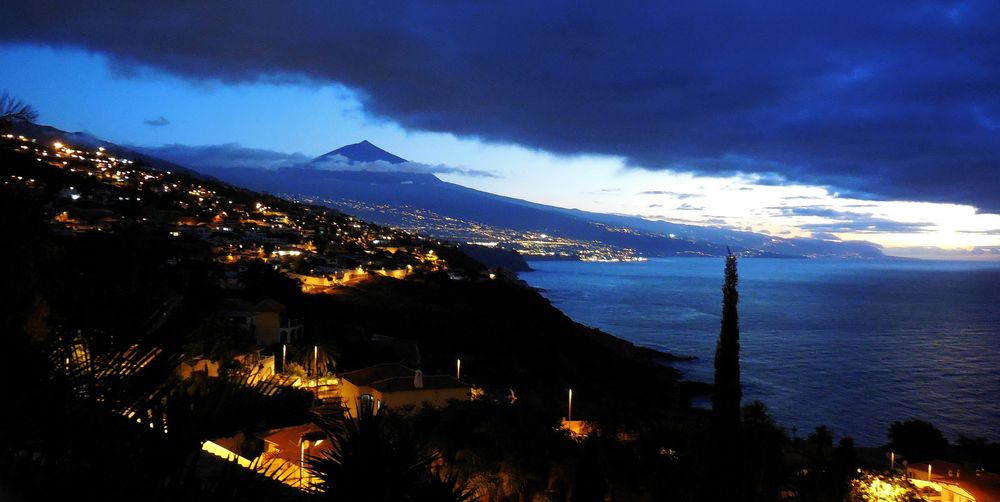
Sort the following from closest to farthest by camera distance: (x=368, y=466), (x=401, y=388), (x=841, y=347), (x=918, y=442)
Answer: (x=368, y=466) → (x=401, y=388) → (x=918, y=442) → (x=841, y=347)

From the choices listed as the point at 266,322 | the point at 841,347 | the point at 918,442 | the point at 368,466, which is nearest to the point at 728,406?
Result: the point at 368,466

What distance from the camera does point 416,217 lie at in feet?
570

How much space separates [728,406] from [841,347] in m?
32.8

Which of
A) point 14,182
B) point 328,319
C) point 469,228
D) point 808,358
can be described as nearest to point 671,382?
point 808,358

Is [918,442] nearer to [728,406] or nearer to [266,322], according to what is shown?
[728,406]

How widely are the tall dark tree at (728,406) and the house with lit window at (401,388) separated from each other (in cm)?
469

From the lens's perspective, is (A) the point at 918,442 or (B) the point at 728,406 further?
(A) the point at 918,442

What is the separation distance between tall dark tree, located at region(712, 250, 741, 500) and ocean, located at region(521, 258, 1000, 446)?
12.3m

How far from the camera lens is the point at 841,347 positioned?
3769 centimetres

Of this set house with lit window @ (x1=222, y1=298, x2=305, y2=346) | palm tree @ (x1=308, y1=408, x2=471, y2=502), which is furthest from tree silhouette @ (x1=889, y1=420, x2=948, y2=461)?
palm tree @ (x1=308, y1=408, x2=471, y2=502)

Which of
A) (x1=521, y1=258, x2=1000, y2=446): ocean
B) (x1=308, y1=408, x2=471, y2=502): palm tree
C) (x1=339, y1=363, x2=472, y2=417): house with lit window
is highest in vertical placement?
(x1=308, y1=408, x2=471, y2=502): palm tree

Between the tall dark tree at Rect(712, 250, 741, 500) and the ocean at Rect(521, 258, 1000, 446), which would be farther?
the ocean at Rect(521, 258, 1000, 446)

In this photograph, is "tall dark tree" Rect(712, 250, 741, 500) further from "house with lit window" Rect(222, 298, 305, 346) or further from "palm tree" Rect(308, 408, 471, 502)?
"house with lit window" Rect(222, 298, 305, 346)

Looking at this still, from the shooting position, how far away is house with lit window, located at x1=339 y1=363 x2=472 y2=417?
11664mm
